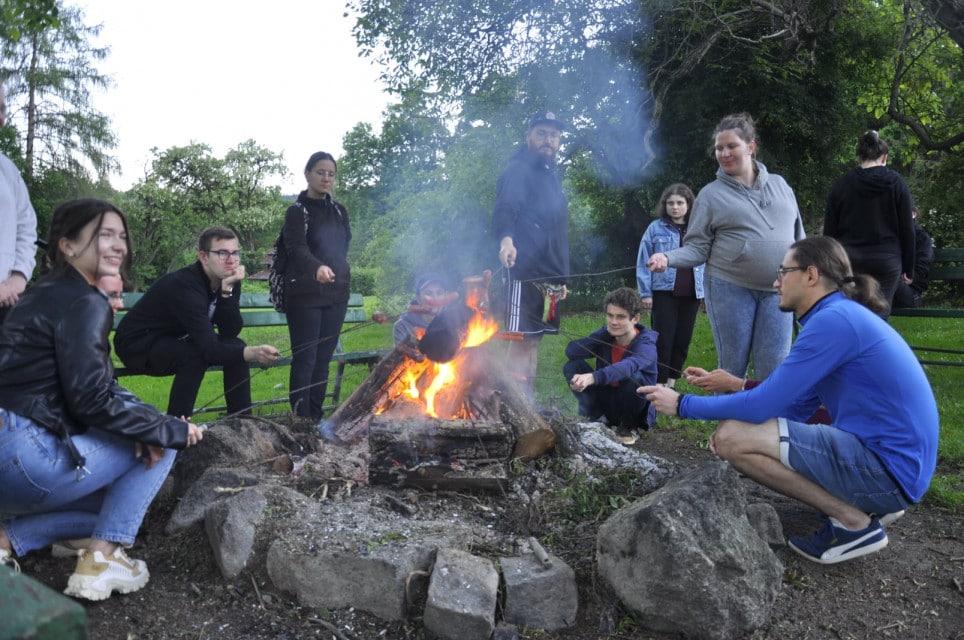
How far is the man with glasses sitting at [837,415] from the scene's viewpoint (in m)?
2.96

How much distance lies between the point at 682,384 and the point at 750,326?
281 cm

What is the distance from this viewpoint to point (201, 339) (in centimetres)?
434

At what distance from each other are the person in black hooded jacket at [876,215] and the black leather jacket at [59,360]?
5.52m

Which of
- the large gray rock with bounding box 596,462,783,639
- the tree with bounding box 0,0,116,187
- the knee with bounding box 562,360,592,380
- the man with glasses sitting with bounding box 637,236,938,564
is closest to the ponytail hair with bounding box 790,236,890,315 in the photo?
the man with glasses sitting with bounding box 637,236,938,564

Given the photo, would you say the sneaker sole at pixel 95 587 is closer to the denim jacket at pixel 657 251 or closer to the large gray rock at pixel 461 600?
the large gray rock at pixel 461 600

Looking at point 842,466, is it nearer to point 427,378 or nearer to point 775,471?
point 775,471

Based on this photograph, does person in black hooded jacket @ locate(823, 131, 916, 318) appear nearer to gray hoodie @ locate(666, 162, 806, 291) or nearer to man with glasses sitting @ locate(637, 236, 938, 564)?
gray hoodie @ locate(666, 162, 806, 291)

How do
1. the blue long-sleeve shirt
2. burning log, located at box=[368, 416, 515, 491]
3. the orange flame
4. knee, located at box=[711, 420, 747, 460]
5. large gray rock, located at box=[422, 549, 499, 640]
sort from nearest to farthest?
large gray rock, located at box=[422, 549, 499, 640] < the blue long-sleeve shirt < knee, located at box=[711, 420, 747, 460] < burning log, located at box=[368, 416, 515, 491] < the orange flame

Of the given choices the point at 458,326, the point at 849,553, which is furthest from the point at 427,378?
the point at 849,553

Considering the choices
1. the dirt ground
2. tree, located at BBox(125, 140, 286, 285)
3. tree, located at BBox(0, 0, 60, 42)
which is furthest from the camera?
tree, located at BBox(125, 140, 286, 285)

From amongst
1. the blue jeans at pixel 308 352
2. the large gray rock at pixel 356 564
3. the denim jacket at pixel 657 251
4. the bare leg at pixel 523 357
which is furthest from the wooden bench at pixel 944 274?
the large gray rock at pixel 356 564

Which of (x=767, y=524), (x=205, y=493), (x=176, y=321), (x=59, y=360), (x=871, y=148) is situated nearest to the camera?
(x=59, y=360)

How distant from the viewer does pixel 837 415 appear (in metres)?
3.16

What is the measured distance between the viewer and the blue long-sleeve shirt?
116 inches
